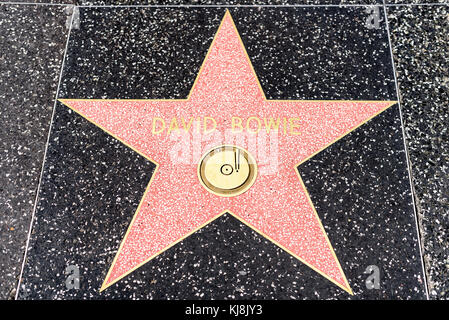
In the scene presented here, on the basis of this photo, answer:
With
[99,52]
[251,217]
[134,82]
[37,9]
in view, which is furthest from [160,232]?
[37,9]

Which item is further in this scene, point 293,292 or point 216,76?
→ point 216,76

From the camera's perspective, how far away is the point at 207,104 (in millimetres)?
1492

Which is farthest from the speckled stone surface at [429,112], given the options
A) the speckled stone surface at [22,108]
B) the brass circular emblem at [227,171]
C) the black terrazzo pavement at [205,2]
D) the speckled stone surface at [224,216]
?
the speckled stone surface at [22,108]

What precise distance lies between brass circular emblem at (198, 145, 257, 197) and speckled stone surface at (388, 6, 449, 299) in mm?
632

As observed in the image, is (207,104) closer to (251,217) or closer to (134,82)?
(134,82)

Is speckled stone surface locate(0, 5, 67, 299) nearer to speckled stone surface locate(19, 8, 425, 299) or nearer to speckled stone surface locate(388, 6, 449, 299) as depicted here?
speckled stone surface locate(19, 8, 425, 299)

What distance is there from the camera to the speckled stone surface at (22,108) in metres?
1.35

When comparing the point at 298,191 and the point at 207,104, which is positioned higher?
the point at 207,104

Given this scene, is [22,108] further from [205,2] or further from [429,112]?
[429,112]

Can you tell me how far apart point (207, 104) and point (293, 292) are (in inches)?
30.4

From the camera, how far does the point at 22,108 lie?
1530 millimetres

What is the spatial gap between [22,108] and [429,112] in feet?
5.45

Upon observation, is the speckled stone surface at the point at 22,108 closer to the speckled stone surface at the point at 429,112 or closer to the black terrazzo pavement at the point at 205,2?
the black terrazzo pavement at the point at 205,2

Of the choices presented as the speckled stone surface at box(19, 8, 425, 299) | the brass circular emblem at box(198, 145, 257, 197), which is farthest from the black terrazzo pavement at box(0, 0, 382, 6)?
the brass circular emblem at box(198, 145, 257, 197)
